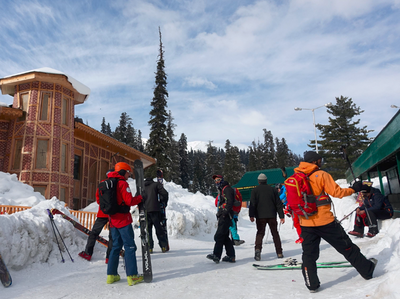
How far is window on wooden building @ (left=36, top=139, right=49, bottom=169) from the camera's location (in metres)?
15.5

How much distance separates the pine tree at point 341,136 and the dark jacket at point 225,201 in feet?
111

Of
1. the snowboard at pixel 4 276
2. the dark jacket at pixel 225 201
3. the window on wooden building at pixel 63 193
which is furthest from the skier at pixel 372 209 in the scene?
the window on wooden building at pixel 63 193

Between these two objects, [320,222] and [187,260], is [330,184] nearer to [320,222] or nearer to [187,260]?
[320,222]

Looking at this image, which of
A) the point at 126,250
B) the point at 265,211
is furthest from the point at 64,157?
the point at 126,250

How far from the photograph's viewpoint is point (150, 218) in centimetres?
748

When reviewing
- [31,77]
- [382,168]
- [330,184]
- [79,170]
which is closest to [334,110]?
[382,168]

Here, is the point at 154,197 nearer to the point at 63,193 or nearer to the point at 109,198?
the point at 109,198

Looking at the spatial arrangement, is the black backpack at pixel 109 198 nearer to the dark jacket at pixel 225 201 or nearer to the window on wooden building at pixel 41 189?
the dark jacket at pixel 225 201

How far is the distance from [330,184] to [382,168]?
9.14m

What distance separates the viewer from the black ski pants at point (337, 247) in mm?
3668

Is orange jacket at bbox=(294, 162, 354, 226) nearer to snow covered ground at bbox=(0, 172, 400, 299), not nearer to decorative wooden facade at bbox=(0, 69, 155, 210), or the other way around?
snow covered ground at bbox=(0, 172, 400, 299)

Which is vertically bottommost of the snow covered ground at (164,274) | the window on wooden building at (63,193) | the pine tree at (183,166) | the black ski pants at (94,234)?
the snow covered ground at (164,274)

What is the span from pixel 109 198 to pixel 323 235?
3.09 m

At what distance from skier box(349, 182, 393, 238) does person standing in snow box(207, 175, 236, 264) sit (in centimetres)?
→ 393
